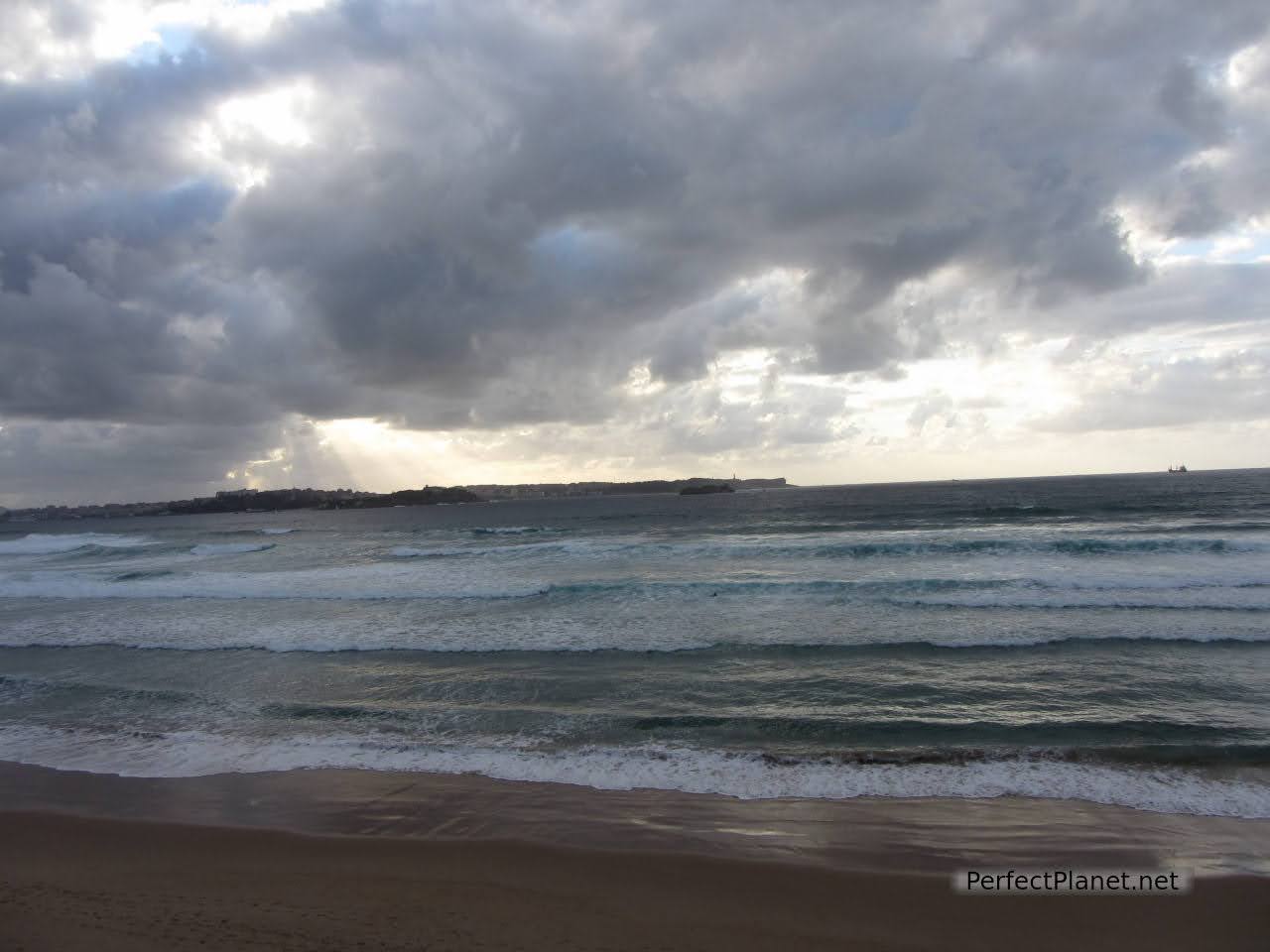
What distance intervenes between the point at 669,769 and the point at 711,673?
4.10 m

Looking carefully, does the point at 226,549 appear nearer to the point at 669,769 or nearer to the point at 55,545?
the point at 55,545

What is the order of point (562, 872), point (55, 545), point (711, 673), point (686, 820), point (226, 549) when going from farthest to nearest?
point (55, 545) → point (226, 549) → point (711, 673) → point (686, 820) → point (562, 872)

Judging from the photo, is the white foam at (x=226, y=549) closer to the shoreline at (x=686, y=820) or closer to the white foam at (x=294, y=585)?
the white foam at (x=294, y=585)

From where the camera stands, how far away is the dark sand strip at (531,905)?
199 inches

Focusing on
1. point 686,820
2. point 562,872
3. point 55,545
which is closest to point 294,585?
point 686,820

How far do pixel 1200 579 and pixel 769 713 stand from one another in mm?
16610

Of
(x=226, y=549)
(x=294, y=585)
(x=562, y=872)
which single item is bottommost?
(x=562, y=872)

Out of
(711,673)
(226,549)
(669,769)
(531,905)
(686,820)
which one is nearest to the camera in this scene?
(531,905)

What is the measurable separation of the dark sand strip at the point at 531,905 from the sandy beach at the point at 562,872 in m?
0.02

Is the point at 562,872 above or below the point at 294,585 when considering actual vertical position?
below

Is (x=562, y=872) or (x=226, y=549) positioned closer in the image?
(x=562, y=872)

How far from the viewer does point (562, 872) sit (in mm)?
Result: 6055

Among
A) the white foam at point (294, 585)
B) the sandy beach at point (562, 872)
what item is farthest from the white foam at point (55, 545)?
the sandy beach at point (562, 872)

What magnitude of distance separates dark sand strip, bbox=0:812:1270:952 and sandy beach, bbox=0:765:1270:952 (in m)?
0.02
